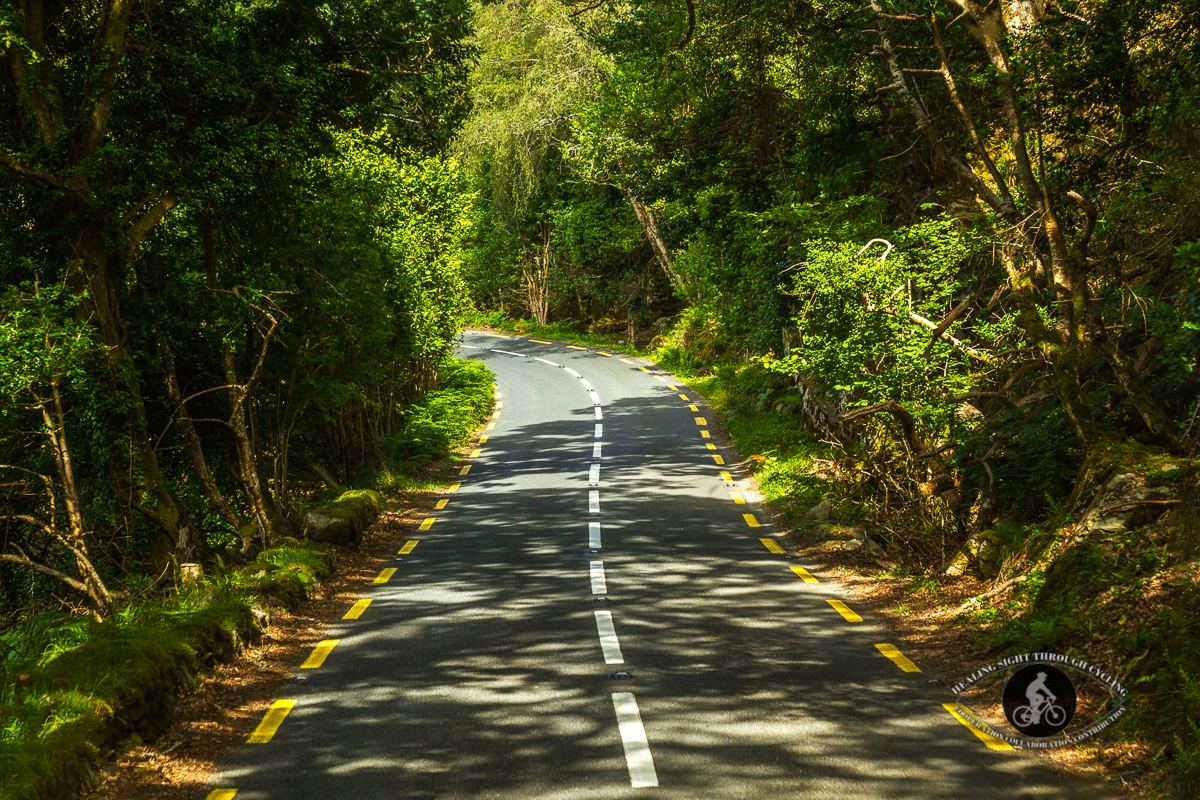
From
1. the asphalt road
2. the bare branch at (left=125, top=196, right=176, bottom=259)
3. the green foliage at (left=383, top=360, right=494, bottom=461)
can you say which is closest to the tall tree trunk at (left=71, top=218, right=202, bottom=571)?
the bare branch at (left=125, top=196, right=176, bottom=259)

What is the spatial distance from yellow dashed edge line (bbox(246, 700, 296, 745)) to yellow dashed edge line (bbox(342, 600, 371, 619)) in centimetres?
236

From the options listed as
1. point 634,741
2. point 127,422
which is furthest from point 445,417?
point 634,741

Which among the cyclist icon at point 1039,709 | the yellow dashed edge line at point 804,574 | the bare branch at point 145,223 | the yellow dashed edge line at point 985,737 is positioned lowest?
the yellow dashed edge line at point 804,574

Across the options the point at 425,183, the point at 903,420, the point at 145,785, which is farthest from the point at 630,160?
the point at 145,785

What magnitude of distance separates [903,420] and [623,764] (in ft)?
20.8

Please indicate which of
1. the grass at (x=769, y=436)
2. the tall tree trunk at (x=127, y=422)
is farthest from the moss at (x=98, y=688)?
the grass at (x=769, y=436)

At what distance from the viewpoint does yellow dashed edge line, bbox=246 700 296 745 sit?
5.77m

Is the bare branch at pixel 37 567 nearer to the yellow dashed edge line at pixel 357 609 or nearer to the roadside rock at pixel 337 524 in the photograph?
the yellow dashed edge line at pixel 357 609

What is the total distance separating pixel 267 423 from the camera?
1370 centimetres

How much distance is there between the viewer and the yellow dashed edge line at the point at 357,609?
8.82 m

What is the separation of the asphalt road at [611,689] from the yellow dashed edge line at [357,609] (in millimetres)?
41

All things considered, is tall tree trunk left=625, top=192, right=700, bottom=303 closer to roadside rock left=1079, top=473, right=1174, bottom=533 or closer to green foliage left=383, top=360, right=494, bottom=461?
green foliage left=383, top=360, right=494, bottom=461

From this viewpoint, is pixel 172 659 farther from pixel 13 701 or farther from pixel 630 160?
pixel 630 160

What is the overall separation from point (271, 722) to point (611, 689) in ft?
7.89
